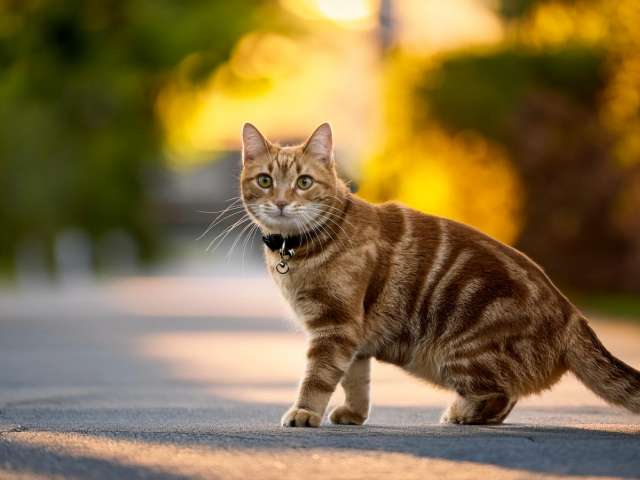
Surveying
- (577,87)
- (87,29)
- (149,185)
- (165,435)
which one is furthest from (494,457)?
(149,185)

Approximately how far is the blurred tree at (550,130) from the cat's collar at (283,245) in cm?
1073

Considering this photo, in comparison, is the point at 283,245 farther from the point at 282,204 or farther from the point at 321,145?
the point at 321,145

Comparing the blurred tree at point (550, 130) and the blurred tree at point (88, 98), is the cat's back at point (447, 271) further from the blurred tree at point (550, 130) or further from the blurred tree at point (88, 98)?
the blurred tree at point (88, 98)

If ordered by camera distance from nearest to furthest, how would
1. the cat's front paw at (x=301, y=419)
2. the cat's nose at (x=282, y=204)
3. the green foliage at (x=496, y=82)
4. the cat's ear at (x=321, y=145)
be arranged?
the cat's front paw at (x=301, y=419)
the cat's nose at (x=282, y=204)
the cat's ear at (x=321, y=145)
the green foliage at (x=496, y=82)

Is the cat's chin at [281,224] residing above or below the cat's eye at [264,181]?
below

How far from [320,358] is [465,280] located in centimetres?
89

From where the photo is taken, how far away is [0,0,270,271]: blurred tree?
19.9 m

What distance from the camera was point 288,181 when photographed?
5.47m

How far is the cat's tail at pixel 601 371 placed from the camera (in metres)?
4.80

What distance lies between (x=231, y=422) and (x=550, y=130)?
12.5 m

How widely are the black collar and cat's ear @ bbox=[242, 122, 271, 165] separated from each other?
0.54 meters

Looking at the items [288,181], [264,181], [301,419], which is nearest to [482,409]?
[301,419]

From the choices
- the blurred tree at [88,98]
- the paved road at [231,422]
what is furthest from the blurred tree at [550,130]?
the blurred tree at [88,98]

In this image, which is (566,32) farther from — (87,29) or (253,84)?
(253,84)
